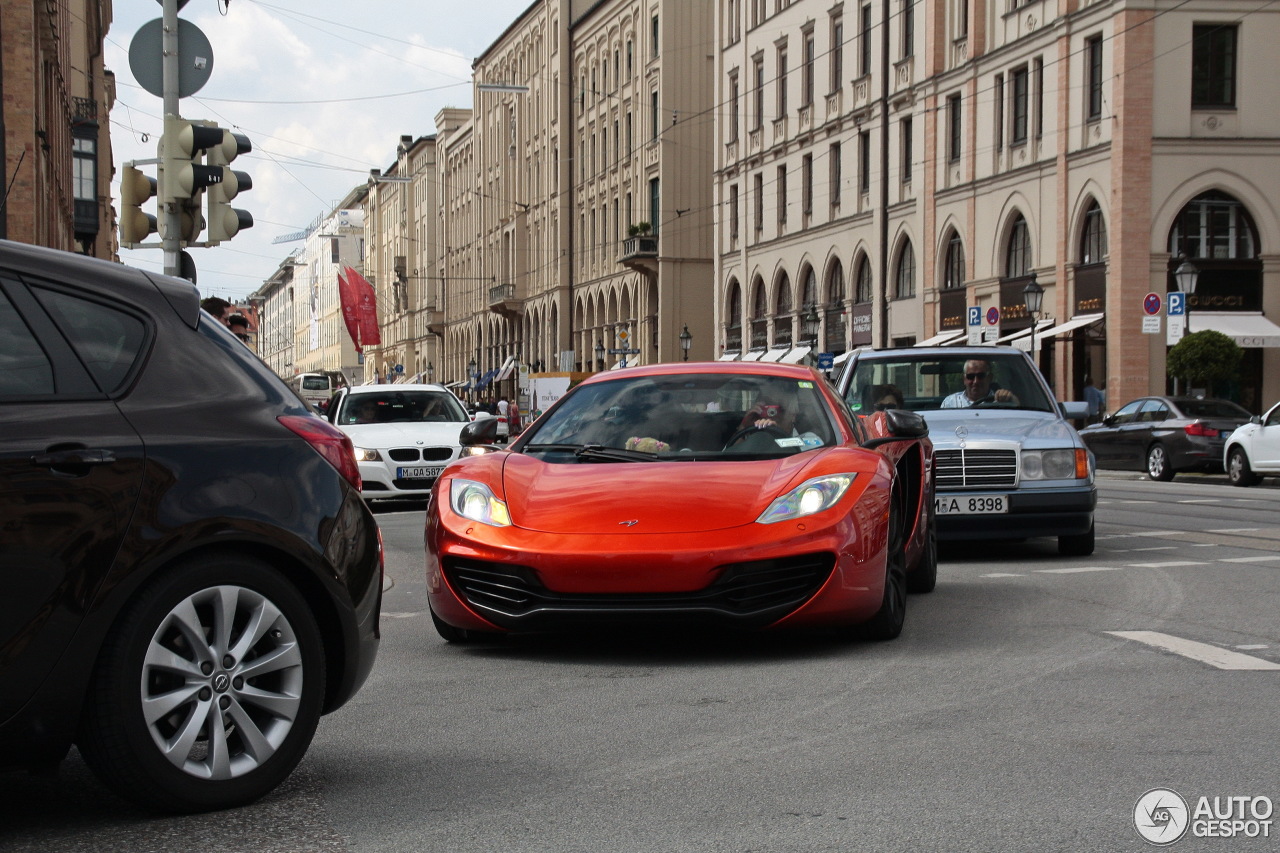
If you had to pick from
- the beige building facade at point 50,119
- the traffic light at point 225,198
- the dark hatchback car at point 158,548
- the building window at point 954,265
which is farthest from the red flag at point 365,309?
the dark hatchback car at point 158,548

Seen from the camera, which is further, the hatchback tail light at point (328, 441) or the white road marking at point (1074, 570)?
the white road marking at point (1074, 570)

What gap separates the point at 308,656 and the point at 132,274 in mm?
1196

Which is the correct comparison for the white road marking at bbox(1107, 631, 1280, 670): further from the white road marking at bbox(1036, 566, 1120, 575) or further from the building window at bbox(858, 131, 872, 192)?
the building window at bbox(858, 131, 872, 192)

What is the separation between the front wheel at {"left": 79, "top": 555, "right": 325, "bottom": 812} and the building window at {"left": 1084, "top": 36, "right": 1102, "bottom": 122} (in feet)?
125

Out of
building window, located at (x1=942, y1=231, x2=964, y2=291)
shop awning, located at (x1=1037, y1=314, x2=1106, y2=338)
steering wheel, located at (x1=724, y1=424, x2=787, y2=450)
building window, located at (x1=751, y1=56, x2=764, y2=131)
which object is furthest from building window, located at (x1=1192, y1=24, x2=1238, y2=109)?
steering wheel, located at (x1=724, y1=424, x2=787, y2=450)

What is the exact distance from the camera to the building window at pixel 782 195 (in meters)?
60.3

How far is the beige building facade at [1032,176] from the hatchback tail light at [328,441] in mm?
32726

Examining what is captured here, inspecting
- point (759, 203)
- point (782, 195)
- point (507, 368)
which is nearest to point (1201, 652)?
point (782, 195)

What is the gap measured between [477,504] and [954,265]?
41.9 m

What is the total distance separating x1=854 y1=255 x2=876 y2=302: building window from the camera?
52.7 meters

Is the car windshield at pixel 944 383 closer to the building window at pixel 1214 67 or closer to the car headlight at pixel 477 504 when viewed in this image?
the car headlight at pixel 477 504

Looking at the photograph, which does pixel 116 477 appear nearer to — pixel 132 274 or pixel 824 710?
pixel 132 274

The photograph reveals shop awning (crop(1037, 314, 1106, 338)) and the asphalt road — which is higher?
shop awning (crop(1037, 314, 1106, 338))

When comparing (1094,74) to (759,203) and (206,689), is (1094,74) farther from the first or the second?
(206,689)
